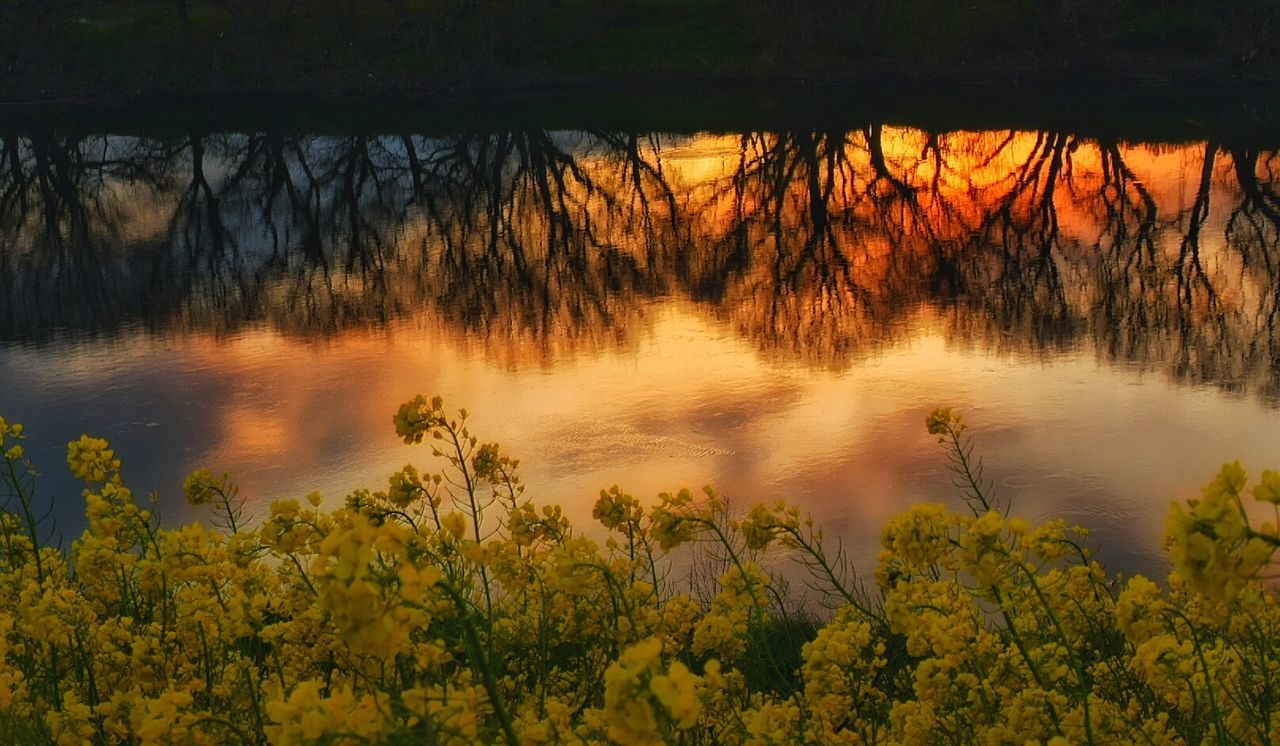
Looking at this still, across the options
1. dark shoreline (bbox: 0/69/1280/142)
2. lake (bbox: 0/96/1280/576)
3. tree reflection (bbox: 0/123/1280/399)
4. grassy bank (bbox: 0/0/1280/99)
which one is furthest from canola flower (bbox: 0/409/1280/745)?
grassy bank (bbox: 0/0/1280/99)

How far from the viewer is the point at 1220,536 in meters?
2.30

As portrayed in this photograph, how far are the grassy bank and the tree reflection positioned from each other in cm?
1063

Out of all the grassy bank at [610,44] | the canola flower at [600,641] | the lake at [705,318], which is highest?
the grassy bank at [610,44]

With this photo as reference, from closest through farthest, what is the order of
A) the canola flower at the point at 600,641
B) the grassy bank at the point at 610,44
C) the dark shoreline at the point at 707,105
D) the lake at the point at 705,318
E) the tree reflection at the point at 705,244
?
the canola flower at the point at 600,641 → the lake at the point at 705,318 → the tree reflection at the point at 705,244 → the dark shoreline at the point at 707,105 → the grassy bank at the point at 610,44

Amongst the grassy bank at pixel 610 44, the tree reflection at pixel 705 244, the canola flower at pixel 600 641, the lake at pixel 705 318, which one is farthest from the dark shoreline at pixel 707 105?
the canola flower at pixel 600 641

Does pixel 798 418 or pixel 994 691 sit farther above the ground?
pixel 994 691

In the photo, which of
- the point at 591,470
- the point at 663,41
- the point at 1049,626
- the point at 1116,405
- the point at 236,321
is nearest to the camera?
the point at 1049,626

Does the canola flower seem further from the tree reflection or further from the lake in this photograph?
the tree reflection

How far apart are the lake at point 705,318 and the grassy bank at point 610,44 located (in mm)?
9972

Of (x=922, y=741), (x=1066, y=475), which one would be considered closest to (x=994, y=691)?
(x=922, y=741)

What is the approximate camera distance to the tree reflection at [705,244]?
52.9ft

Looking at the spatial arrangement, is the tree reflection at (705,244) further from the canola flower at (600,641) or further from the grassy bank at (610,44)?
the grassy bank at (610,44)

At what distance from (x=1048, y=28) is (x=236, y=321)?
27719mm

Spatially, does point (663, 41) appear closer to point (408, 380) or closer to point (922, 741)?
point (408, 380)
